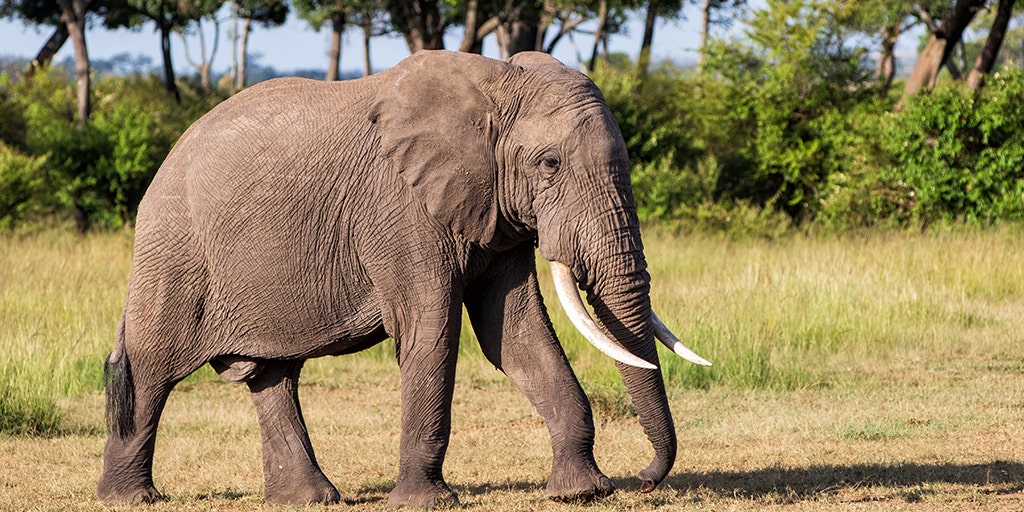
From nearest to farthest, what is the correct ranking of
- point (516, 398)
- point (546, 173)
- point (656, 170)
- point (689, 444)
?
point (546, 173) → point (689, 444) → point (516, 398) → point (656, 170)

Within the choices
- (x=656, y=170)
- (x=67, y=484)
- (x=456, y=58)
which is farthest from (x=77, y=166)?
(x=456, y=58)

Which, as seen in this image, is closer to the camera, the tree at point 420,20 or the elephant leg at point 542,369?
the elephant leg at point 542,369

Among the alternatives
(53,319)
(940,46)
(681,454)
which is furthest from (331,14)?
(681,454)

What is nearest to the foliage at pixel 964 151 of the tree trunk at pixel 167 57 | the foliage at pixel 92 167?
the foliage at pixel 92 167

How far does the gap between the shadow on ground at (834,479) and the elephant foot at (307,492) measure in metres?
1.50

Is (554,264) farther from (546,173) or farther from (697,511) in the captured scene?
(697,511)

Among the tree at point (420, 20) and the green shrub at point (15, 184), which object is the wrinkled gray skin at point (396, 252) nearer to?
the green shrub at point (15, 184)

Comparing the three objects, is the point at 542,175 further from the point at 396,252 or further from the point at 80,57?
the point at 80,57

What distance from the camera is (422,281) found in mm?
6016

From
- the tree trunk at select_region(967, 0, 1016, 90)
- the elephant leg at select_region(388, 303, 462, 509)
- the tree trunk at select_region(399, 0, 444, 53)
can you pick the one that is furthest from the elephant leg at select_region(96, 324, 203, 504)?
the tree trunk at select_region(399, 0, 444, 53)

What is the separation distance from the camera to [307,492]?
6.54m

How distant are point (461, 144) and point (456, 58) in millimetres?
440

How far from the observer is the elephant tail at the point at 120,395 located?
6.60 m

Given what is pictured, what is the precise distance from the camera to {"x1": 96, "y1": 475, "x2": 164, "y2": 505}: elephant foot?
21.7ft
